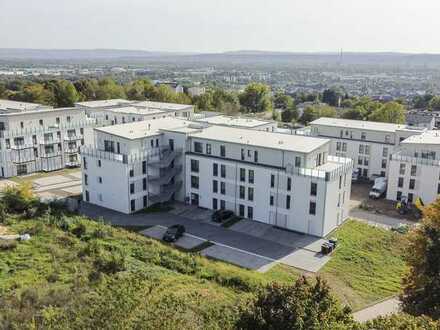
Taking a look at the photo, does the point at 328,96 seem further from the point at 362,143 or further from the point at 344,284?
the point at 344,284

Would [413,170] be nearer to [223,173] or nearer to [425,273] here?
[223,173]

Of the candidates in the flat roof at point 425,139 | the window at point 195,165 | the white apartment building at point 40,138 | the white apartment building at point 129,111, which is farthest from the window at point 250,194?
the white apartment building at point 40,138

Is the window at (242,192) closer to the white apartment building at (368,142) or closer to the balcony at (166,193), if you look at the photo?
the balcony at (166,193)

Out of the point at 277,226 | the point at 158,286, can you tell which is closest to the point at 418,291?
the point at 158,286

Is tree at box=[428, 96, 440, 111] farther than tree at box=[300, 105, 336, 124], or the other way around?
tree at box=[428, 96, 440, 111]

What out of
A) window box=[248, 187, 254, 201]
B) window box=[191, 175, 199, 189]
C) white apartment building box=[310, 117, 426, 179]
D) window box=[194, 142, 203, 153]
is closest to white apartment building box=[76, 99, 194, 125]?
window box=[194, 142, 203, 153]

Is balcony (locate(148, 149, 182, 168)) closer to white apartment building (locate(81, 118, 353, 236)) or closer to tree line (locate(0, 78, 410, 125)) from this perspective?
white apartment building (locate(81, 118, 353, 236))
